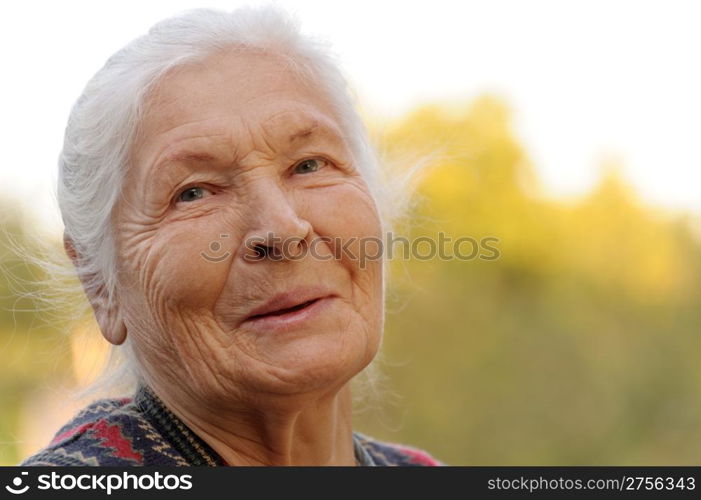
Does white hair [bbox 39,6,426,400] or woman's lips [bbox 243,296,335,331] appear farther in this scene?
white hair [bbox 39,6,426,400]

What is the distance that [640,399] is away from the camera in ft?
48.0

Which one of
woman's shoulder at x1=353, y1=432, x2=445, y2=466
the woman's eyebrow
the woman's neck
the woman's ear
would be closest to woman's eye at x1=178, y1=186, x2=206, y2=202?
the woman's eyebrow

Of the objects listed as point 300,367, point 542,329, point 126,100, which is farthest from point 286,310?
point 542,329

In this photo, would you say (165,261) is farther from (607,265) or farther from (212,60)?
(607,265)

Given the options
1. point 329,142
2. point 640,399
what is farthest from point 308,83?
point 640,399

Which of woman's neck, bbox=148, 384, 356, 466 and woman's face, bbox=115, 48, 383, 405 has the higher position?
woman's face, bbox=115, 48, 383, 405

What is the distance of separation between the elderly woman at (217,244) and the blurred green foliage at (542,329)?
812 cm

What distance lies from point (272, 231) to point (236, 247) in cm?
12

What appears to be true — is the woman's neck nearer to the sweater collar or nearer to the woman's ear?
the sweater collar

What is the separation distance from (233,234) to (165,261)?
Answer: 209 millimetres

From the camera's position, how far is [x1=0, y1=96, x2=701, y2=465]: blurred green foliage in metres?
12.7

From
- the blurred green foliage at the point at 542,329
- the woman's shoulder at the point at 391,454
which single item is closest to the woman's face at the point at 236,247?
the woman's shoulder at the point at 391,454

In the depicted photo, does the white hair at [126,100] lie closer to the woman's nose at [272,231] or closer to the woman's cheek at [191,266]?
the woman's cheek at [191,266]

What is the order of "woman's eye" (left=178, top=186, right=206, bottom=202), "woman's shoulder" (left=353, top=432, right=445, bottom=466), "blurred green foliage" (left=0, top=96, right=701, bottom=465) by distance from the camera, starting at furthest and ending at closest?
"blurred green foliage" (left=0, top=96, right=701, bottom=465) < "woman's shoulder" (left=353, top=432, right=445, bottom=466) < "woman's eye" (left=178, top=186, right=206, bottom=202)
